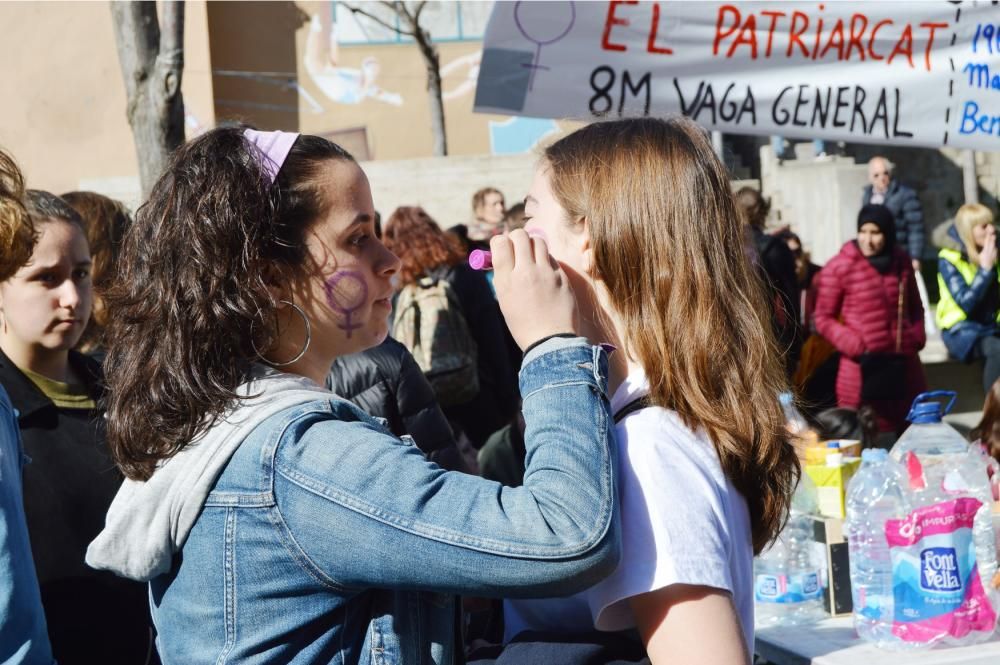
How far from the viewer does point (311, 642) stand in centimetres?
139

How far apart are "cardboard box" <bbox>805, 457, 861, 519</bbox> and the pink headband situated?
6.80 feet

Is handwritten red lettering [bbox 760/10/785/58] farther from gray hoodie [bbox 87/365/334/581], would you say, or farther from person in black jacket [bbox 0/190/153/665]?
gray hoodie [bbox 87/365/334/581]

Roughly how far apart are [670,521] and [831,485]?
1.83 meters

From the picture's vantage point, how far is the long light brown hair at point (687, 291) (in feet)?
5.17

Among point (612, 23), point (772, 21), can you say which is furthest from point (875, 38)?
point (612, 23)

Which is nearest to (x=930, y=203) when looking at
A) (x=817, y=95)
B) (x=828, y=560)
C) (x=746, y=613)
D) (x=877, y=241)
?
(x=877, y=241)

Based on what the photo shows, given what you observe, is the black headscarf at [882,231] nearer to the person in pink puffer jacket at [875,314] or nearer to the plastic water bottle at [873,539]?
the person in pink puffer jacket at [875,314]

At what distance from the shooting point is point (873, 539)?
257cm

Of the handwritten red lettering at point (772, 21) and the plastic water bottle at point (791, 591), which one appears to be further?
the handwritten red lettering at point (772, 21)

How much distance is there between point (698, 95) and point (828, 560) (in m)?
1.90

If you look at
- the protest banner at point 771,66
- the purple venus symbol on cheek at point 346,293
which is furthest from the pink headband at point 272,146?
the protest banner at point 771,66

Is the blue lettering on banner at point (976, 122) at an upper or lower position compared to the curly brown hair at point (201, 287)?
upper

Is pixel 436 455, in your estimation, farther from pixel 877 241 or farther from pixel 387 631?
pixel 877 241

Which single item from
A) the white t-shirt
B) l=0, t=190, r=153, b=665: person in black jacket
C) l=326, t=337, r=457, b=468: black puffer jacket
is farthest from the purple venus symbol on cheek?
l=326, t=337, r=457, b=468: black puffer jacket
